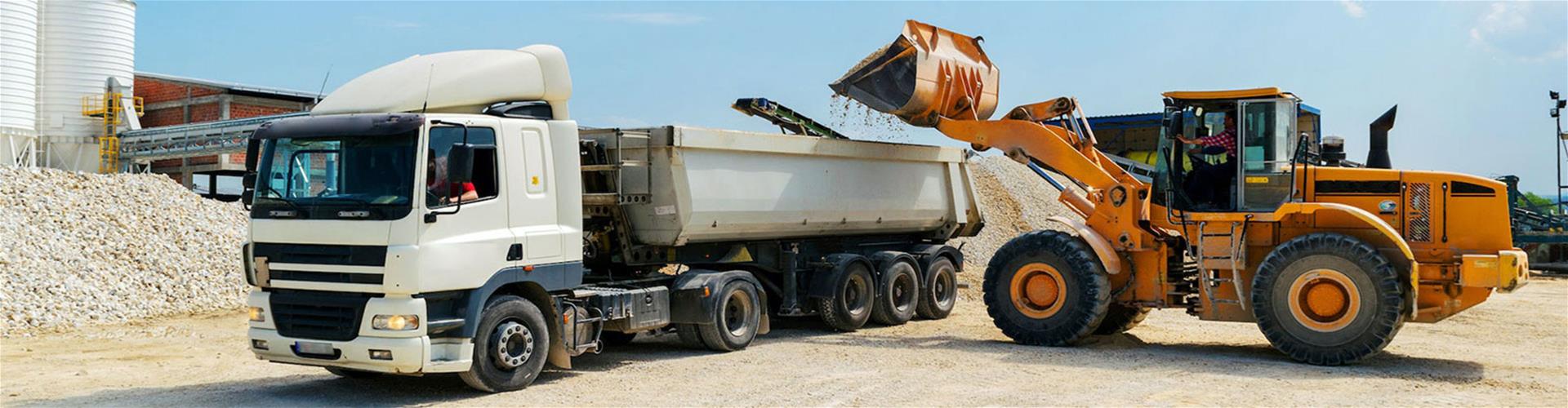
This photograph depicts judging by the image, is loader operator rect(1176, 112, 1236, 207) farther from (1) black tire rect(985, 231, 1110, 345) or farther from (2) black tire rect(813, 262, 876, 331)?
(2) black tire rect(813, 262, 876, 331)

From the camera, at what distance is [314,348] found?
937 centimetres

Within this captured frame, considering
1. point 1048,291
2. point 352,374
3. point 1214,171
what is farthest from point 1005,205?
point 352,374

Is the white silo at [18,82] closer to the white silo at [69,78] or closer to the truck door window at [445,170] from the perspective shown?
the white silo at [69,78]

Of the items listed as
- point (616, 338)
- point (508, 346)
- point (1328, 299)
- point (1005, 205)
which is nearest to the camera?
point (508, 346)

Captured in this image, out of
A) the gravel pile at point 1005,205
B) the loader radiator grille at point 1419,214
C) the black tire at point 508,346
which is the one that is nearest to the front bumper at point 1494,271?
the loader radiator grille at point 1419,214

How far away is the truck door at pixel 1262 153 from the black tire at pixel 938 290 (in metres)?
4.77

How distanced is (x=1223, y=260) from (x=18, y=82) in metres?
33.2

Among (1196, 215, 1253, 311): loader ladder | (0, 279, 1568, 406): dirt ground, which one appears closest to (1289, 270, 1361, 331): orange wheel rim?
(0, 279, 1568, 406): dirt ground

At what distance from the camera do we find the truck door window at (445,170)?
9.25 m

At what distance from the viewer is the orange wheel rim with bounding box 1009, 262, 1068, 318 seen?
44.5 ft

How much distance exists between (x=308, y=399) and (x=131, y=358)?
443 centimetres

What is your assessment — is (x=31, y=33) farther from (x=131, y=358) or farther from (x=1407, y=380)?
(x=1407, y=380)

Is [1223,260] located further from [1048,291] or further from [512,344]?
[512,344]

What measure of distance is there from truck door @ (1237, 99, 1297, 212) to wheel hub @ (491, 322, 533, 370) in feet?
24.0
